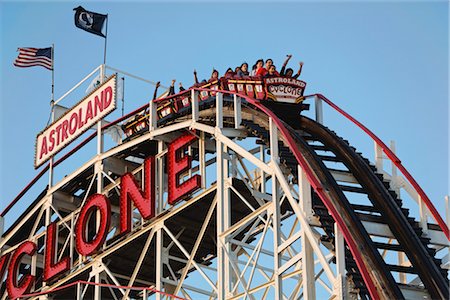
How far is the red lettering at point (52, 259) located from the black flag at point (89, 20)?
22.8 feet

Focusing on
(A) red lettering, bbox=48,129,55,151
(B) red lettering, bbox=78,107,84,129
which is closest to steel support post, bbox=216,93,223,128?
(B) red lettering, bbox=78,107,84,129

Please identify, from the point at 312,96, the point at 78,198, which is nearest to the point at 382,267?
the point at 312,96

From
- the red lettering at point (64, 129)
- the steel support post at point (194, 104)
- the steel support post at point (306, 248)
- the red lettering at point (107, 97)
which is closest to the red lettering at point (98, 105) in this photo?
the red lettering at point (107, 97)

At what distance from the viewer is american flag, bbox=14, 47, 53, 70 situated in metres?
43.9

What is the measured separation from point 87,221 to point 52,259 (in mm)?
2377

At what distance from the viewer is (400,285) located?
26.3 metres

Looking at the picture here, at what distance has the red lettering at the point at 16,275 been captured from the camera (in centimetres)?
4059

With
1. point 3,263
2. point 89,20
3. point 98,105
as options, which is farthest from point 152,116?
point 3,263

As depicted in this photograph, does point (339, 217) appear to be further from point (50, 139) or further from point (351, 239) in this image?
point (50, 139)

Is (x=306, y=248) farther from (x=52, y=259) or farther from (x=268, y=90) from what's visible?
(x=52, y=259)

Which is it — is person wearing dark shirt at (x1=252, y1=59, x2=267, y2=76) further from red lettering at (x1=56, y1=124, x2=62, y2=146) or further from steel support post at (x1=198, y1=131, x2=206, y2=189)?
red lettering at (x1=56, y1=124, x2=62, y2=146)

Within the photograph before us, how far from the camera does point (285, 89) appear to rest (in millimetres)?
33969

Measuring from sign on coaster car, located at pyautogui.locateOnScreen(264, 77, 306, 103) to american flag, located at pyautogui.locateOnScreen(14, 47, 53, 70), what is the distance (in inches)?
501

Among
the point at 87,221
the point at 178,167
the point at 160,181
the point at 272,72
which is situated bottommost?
the point at 87,221
